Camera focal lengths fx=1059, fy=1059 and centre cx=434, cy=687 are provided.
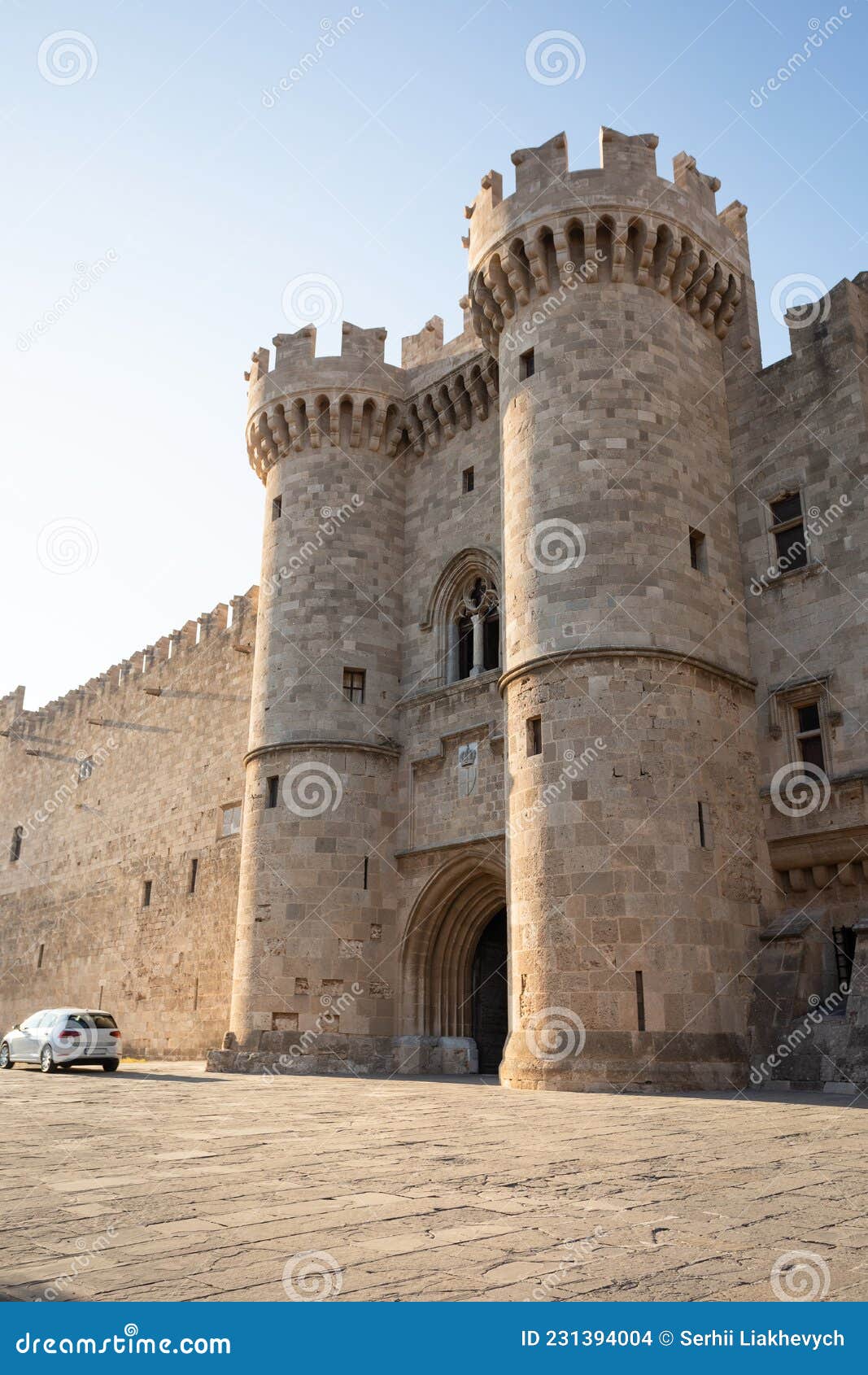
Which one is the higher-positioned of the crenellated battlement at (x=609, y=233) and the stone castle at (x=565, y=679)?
the crenellated battlement at (x=609, y=233)

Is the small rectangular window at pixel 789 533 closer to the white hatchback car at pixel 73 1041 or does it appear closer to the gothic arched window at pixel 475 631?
the gothic arched window at pixel 475 631

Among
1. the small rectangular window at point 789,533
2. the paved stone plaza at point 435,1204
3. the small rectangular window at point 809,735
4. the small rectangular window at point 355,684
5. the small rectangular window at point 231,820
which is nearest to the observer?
the paved stone plaza at point 435,1204

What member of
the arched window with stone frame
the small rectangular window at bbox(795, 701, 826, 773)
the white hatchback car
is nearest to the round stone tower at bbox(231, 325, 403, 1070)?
the arched window with stone frame

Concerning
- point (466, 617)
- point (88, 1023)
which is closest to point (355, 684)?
point (466, 617)

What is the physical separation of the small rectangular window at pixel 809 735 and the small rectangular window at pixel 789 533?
6.29 ft

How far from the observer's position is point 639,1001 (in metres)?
11.5

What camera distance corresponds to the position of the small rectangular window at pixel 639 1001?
11.4 metres

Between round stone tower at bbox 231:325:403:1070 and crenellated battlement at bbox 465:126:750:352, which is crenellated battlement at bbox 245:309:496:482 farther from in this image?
crenellated battlement at bbox 465:126:750:352

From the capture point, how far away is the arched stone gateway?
15.8m

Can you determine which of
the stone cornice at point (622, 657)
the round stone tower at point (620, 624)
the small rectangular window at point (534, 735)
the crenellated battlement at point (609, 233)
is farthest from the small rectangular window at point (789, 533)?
the small rectangular window at point (534, 735)

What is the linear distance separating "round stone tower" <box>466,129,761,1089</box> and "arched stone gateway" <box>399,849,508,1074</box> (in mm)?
3231
